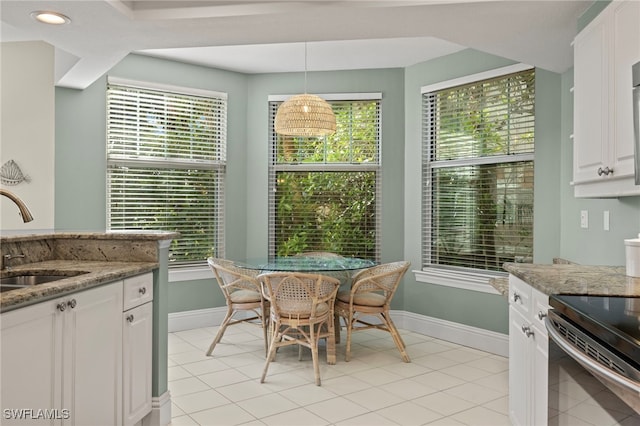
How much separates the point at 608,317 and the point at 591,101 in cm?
138

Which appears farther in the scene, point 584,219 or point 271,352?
point 271,352

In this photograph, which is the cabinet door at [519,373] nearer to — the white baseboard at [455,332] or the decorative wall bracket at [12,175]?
the white baseboard at [455,332]

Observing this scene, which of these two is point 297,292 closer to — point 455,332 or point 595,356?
point 455,332

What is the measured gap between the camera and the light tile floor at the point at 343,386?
2.94 meters

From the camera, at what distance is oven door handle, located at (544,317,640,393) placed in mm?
1259

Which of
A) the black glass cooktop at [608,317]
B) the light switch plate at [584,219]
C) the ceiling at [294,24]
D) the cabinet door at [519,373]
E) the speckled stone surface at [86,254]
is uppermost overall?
the ceiling at [294,24]

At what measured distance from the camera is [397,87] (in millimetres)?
5227

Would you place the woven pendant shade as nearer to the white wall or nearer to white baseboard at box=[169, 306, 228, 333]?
the white wall

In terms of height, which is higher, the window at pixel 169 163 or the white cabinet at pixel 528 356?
the window at pixel 169 163

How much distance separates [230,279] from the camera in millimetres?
4066

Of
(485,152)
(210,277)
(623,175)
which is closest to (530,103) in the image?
(485,152)

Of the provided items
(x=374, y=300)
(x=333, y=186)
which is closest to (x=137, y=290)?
(x=374, y=300)

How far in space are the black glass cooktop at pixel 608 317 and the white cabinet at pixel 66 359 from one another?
6.28ft

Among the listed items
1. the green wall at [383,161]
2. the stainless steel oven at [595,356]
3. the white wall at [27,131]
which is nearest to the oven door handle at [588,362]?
the stainless steel oven at [595,356]
